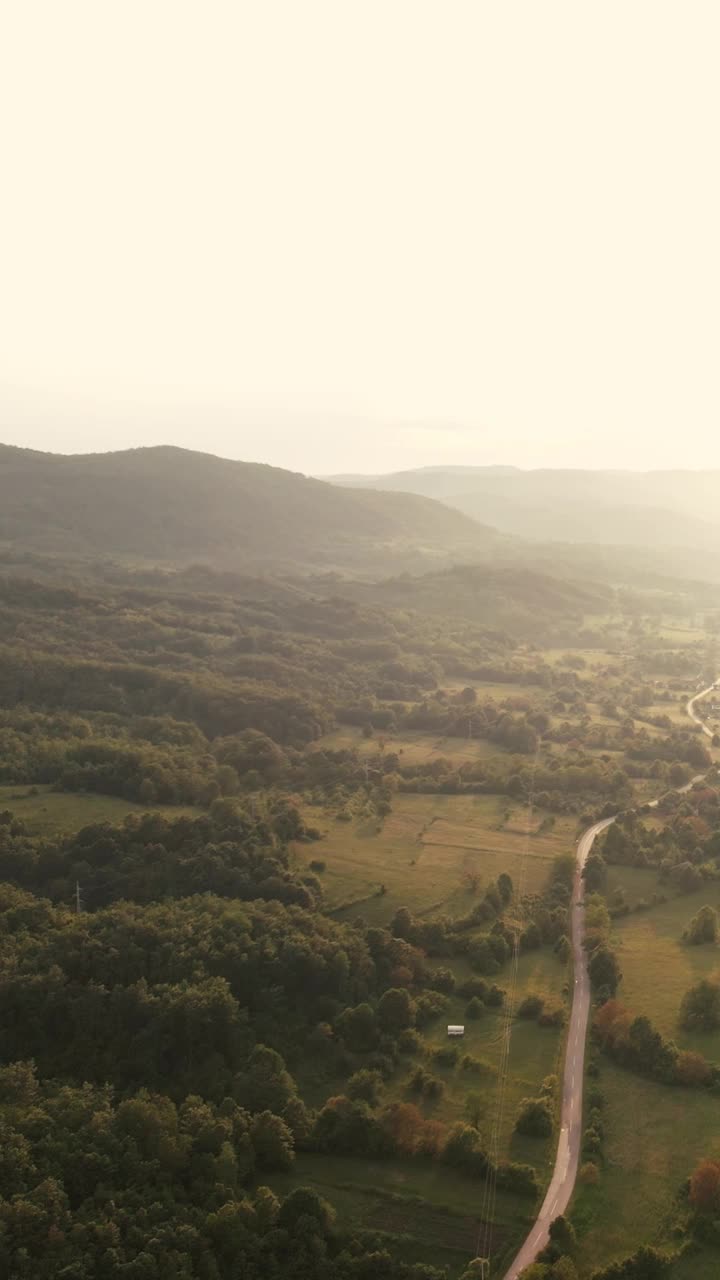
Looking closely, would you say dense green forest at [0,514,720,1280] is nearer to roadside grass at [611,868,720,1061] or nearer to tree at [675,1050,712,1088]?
tree at [675,1050,712,1088]

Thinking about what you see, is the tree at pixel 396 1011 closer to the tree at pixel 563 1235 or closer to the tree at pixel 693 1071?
the tree at pixel 693 1071

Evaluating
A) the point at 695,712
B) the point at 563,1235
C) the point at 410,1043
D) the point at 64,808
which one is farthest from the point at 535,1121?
the point at 695,712

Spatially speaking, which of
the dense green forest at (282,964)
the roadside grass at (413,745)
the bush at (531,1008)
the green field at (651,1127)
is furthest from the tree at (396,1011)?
the roadside grass at (413,745)

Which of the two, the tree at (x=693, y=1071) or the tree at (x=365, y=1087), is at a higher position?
the tree at (x=693, y=1071)

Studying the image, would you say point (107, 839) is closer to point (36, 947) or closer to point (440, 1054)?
point (36, 947)

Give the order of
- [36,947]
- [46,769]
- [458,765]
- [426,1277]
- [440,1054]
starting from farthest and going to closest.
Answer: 1. [458,765]
2. [46,769]
3. [36,947]
4. [440,1054]
5. [426,1277]

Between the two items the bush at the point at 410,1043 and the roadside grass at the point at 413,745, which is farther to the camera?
the roadside grass at the point at 413,745

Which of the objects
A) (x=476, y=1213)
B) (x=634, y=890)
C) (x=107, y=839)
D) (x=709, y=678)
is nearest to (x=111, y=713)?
(x=107, y=839)
